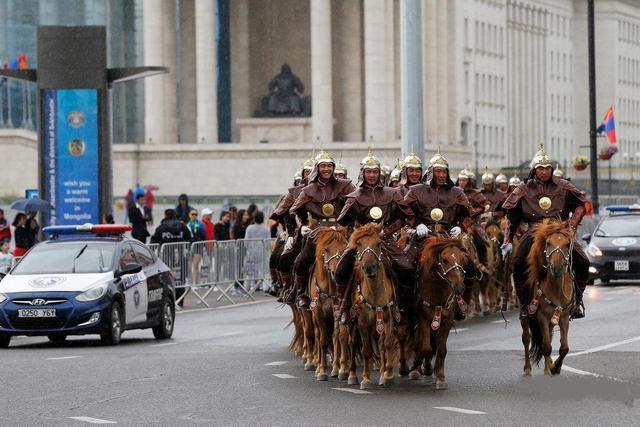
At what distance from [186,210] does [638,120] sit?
13501 cm

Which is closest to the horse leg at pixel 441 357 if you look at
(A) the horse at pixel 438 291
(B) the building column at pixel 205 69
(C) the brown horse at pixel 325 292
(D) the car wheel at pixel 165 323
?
(A) the horse at pixel 438 291

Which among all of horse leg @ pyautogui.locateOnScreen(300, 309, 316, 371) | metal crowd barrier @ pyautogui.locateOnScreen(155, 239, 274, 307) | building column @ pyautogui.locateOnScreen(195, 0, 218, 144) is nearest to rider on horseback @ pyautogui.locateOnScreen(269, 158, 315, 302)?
horse leg @ pyautogui.locateOnScreen(300, 309, 316, 371)

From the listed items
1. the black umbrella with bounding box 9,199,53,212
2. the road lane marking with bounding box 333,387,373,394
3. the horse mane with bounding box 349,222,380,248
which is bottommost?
the road lane marking with bounding box 333,387,373,394

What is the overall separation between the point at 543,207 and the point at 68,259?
28.9ft

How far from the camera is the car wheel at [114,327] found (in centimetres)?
2853

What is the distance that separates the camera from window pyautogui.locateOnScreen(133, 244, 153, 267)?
30388 millimetres

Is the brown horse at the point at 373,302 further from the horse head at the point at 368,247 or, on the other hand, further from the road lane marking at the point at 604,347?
the road lane marking at the point at 604,347

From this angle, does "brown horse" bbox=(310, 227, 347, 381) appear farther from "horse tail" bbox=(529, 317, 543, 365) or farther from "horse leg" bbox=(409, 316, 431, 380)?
"horse tail" bbox=(529, 317, 543, 365)

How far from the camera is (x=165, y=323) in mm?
30625

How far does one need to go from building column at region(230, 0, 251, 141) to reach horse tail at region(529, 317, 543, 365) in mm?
76762

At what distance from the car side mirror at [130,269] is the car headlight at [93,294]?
63 cm

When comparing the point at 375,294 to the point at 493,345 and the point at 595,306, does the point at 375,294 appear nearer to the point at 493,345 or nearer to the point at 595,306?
the point at 493,345

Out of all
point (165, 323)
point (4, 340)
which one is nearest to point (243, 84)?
point (165, 323)

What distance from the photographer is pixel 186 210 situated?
4597 centimetres
